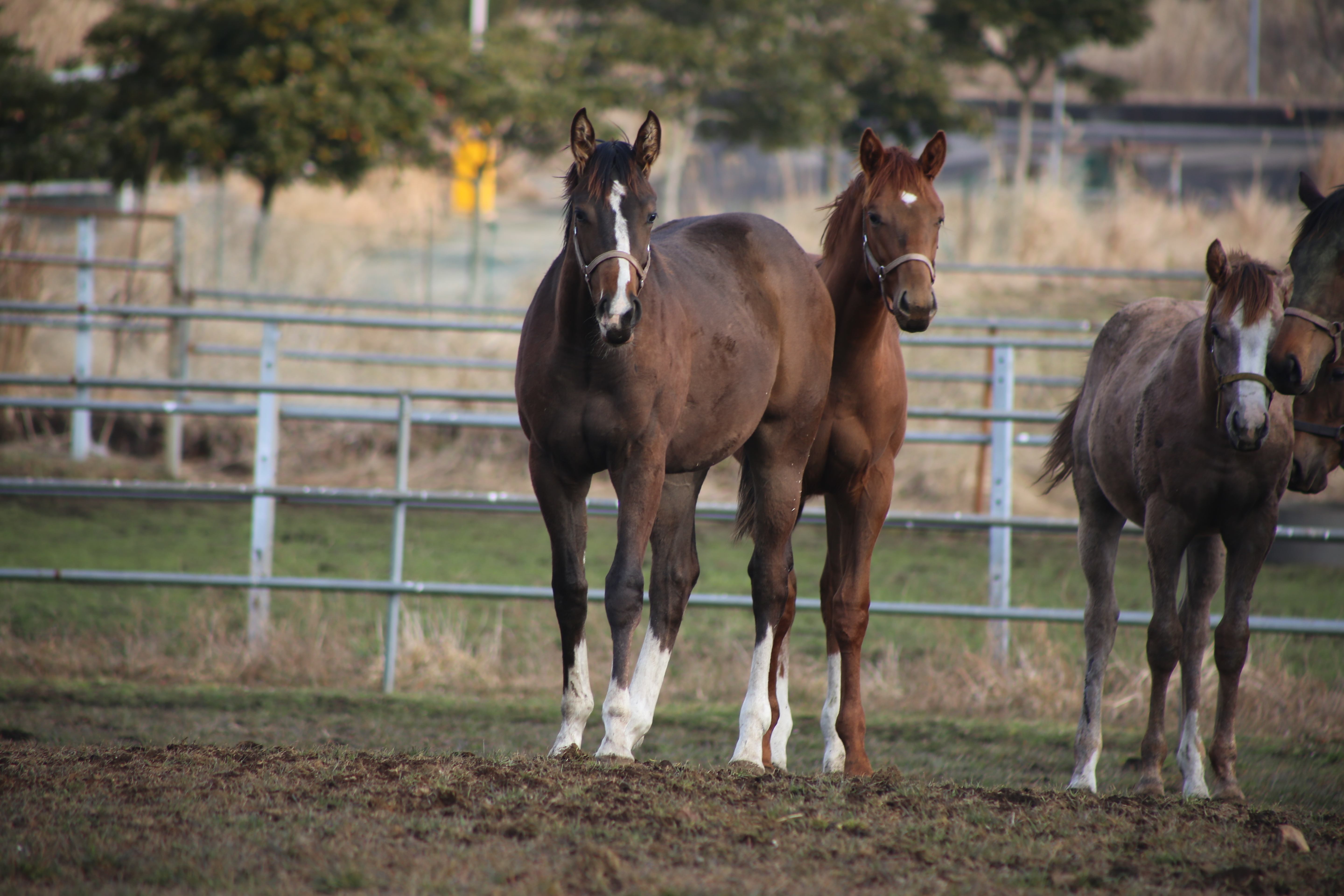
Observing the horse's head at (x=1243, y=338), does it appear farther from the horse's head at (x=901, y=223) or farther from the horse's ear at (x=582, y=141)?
the horse's ear at (x=582, y=141)

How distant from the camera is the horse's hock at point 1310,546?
367 inches

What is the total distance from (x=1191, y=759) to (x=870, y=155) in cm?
251

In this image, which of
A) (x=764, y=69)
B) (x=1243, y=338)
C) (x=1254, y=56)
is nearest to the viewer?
(x=1243, y=338)

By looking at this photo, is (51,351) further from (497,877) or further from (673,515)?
(497,877)

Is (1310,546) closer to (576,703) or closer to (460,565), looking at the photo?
(460,565)

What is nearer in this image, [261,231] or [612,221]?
[612,221]

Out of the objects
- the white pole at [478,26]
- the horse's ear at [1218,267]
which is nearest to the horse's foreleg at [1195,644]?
the horse's ear at [1218,267]

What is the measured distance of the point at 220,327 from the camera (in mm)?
12688

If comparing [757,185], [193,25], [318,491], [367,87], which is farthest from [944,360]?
[757,185]

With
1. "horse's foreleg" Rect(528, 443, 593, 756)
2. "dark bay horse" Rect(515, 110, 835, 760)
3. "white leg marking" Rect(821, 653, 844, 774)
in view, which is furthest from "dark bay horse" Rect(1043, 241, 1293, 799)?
"horse's foreleg" Rect(528, 443, 593, 756)

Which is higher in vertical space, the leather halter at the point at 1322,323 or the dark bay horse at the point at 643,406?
the leather halter at the point at 1322,323

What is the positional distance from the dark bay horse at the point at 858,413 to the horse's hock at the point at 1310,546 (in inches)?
238

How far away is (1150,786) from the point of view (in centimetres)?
432

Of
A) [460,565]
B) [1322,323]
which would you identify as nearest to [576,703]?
[1322,323]
